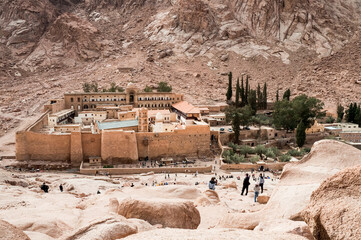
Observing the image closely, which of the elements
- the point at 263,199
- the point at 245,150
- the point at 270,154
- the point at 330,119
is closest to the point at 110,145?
the point at 245,150

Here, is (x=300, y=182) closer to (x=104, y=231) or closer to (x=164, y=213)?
(x=164, y=213)

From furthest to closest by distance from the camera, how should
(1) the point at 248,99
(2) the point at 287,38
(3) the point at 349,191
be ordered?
(2) the point at 287,38
(1) the point at 248,99
(3) the point at 349,191

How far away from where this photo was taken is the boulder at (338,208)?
3475 millimetres

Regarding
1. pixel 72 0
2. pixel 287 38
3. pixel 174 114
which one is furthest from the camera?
pixel 72 0

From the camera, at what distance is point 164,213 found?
714cm

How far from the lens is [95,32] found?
7056 cm

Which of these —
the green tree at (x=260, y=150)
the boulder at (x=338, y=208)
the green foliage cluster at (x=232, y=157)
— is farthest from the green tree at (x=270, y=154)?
the boulder at (x=338, y=208)

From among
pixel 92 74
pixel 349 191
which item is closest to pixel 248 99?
pixel 92 74

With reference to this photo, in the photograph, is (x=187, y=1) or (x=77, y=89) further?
(x=187, y=1)

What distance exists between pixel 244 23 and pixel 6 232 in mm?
71413

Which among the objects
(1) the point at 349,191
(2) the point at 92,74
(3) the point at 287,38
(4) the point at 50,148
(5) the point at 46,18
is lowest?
(4) the point at 50,148

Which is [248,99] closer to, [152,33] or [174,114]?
[174,114]

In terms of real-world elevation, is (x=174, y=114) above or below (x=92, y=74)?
below

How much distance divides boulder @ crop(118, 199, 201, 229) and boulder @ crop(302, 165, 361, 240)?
3.44 metres
